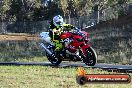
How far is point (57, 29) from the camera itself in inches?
244

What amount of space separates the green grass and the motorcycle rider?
1207 cm

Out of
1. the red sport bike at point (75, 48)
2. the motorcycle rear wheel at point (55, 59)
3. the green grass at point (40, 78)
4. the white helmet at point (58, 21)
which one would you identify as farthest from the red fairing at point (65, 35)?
the green grass at point (40, 78)

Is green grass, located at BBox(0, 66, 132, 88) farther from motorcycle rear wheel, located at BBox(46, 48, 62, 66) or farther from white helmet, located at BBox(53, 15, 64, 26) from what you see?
white helmet, located at BBox(53, 15, 64, 26)

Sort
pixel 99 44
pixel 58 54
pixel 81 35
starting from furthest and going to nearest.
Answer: pixel 99 44
pixel 58 54
pixel 81 35

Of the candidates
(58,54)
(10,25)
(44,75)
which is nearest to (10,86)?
(44,75)

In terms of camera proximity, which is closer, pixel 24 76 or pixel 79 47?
pixel 79 47

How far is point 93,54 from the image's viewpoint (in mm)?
5949

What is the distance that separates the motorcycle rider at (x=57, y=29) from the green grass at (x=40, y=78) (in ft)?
39.6

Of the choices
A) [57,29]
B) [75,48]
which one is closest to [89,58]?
[75,48]

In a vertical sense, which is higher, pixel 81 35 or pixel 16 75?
pixel 81 35

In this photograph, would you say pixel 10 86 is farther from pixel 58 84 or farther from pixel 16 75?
pixel 16 75

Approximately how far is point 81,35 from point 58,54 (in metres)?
0.75

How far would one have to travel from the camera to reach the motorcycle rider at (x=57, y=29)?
20.1ft

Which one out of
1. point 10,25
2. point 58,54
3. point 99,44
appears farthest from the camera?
point 10,25
